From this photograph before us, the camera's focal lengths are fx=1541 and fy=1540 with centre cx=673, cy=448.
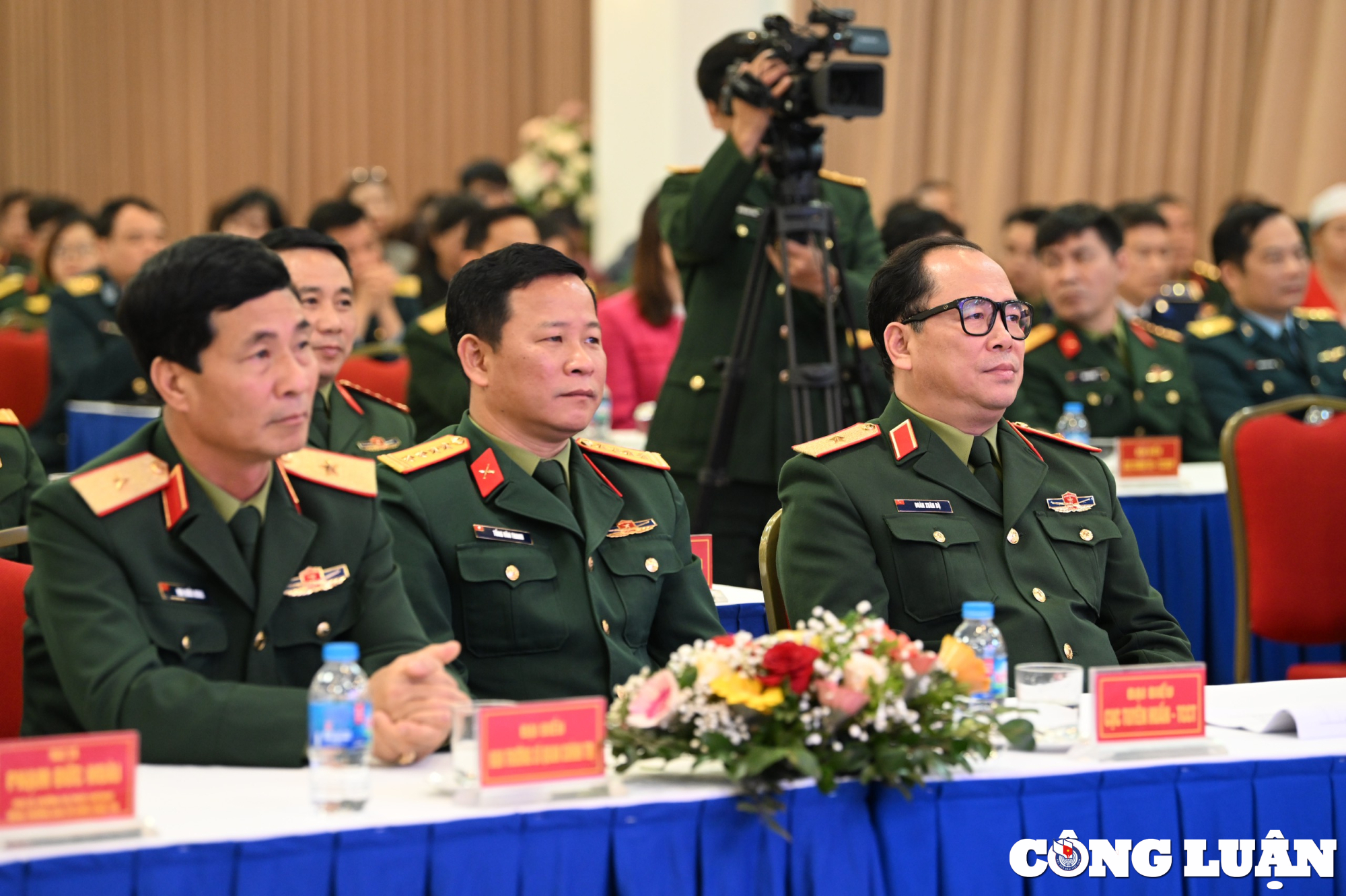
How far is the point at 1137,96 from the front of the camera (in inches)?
278

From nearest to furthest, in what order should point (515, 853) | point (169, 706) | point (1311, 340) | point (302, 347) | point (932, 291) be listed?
point (515, 853)
point (169, 706)
point (302, 347)
point (932, 291)
point (1311, 340)

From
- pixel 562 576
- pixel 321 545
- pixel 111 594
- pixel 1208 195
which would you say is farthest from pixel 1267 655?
pixel 1208 195

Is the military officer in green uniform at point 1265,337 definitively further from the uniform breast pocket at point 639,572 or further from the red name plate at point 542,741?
the red name plate at point 542,741

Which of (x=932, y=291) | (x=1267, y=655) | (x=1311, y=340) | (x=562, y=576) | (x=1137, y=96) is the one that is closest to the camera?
(x=562, y=576)

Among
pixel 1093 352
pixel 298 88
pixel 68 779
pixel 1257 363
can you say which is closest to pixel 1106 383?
pixel 1093 352

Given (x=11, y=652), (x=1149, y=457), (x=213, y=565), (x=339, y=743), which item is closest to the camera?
(x=339, y=743)

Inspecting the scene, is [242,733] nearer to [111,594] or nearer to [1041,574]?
[111,594]

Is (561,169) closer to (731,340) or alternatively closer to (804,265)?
(731,340)

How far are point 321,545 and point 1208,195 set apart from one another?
6128 mm

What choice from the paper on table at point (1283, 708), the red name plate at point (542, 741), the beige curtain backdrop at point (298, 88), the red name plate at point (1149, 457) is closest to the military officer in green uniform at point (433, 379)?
the red name plate at point (1149, 457)

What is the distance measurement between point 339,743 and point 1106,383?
3.23 meters

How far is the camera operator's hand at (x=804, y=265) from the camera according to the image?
3.15 m

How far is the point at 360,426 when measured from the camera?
3.19 meters

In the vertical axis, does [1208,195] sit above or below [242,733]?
above
